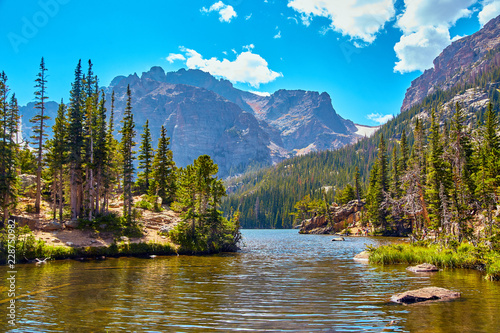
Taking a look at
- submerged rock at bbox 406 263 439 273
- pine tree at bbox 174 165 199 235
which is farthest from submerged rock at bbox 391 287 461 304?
pine tree at bbox 174 165 199 235

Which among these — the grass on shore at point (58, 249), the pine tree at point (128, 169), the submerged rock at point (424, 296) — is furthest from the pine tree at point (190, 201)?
the submerged rock at point (424, 296)

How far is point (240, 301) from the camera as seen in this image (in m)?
15.7

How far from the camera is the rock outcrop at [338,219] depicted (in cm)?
10375

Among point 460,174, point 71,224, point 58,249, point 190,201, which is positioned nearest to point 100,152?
point 71,224

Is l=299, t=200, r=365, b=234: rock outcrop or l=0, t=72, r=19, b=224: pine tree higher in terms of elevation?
l=0, t=72, r=19, b=224: pine tree

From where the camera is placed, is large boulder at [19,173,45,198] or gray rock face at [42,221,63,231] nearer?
gray rock face at [42,221,63,231]

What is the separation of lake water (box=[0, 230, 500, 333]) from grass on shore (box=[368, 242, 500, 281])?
1.14 m

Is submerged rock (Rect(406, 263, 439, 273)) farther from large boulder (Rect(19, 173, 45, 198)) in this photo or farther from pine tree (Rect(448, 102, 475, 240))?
large boulder (Rect(19, 173, 45, 198))

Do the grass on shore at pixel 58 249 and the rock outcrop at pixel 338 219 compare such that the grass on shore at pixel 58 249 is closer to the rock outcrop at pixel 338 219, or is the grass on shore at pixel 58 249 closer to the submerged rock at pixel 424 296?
the submerged rock at pixel 424 296

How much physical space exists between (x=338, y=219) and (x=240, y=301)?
9728 cm

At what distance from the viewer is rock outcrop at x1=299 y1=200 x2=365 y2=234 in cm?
10375

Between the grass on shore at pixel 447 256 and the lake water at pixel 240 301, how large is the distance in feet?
3.73

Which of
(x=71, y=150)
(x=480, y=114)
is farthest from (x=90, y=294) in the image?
(x=480, y=114)

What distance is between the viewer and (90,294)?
55.1 ft
